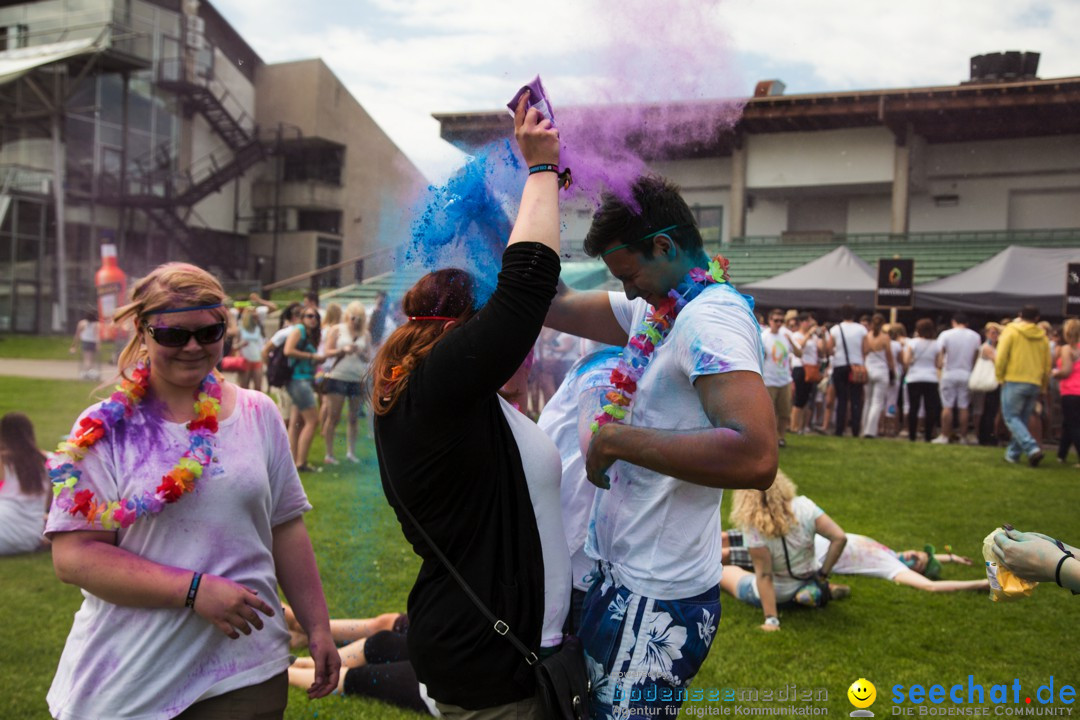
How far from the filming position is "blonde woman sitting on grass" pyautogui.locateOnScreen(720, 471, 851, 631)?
473 centimetres

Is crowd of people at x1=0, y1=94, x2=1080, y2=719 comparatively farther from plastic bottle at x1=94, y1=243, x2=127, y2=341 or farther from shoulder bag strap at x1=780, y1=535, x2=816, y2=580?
shoulder bag strap at x1=780, y1=535, x2=816, y2=580

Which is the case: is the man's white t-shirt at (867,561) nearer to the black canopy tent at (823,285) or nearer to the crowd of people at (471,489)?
the crowd of people at (471,489)

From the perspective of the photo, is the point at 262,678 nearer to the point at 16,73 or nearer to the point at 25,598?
the point at 25,598

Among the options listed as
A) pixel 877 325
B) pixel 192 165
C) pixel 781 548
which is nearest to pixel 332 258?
pixel 781 548

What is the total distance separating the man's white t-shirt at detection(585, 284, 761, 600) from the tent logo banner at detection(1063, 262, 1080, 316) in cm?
872

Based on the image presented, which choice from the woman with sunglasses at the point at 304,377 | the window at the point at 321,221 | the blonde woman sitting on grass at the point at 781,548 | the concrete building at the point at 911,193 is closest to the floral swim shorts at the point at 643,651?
the window at the point at 321,221

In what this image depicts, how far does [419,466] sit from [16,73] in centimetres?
1886

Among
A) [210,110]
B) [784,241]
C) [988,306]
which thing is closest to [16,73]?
[210,110]

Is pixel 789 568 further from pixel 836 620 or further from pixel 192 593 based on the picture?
pixel 192 593

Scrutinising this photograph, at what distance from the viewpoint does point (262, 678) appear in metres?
2.01

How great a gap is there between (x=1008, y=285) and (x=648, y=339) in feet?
52.4

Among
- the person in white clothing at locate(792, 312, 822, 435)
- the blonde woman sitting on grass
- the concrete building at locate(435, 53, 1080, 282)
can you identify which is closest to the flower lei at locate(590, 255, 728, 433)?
the blonde woman sitting on grass

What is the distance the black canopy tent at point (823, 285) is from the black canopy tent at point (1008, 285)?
1049 millimetres

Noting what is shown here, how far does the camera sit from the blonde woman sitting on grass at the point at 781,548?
4.73m
